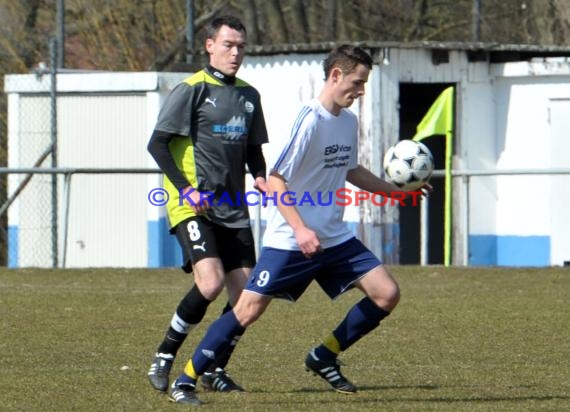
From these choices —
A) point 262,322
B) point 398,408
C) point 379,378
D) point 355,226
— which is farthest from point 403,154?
point 355,226

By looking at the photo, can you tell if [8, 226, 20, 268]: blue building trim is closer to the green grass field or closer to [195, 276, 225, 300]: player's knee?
the green grass field

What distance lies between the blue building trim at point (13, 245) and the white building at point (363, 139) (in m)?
0.03

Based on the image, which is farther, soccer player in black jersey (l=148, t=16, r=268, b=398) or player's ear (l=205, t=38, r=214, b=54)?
player's ear (l=205, t=38, r=214, b=54)

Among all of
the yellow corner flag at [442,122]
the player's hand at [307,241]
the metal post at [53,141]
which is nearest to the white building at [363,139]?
the yellow corner flag at [442,122]

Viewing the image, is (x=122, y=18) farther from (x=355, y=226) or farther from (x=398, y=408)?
(x=398, y=408)

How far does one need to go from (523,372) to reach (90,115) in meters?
12.8

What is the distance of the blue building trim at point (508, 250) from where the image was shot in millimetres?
19766

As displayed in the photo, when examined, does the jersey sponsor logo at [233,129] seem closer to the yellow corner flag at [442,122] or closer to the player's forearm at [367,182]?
the player's forearm at [367,182]

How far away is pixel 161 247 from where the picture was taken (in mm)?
19906

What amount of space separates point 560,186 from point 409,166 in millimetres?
11286

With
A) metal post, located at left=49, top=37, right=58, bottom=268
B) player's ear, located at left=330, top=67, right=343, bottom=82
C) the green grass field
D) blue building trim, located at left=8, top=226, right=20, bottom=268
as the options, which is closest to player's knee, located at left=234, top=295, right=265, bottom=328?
the green grass field

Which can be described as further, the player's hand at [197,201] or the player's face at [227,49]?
the player's face at [227,49]

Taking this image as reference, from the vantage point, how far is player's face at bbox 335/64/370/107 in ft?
24.3

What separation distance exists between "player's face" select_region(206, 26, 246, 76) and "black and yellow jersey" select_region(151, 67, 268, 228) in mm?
64
